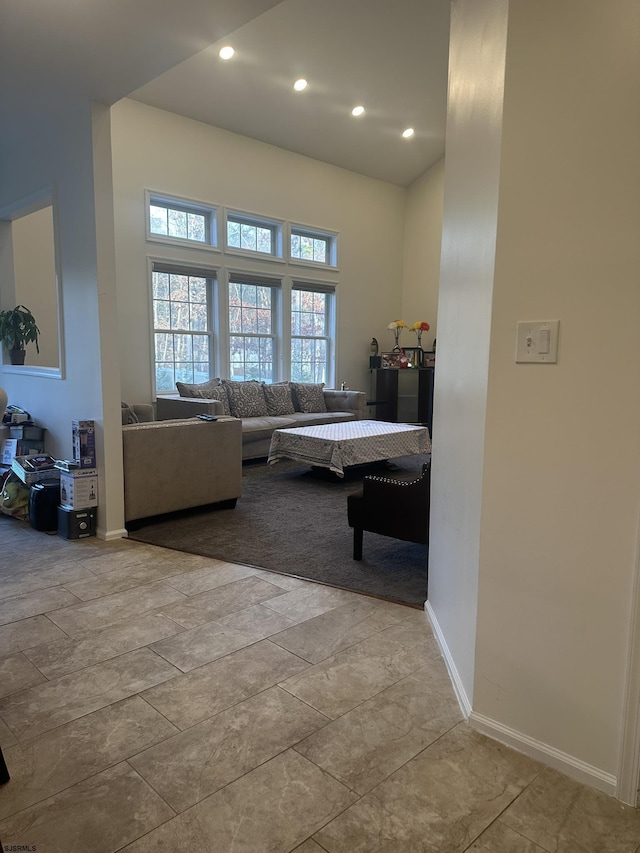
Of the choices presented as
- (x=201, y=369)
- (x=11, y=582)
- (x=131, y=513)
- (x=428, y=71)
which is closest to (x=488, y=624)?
(x=11, y=582)

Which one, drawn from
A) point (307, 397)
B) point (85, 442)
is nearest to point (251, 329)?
point (307, 397)

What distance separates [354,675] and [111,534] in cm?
219

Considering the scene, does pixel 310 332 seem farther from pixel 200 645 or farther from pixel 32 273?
pixel 200 645

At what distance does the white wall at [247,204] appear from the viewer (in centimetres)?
593

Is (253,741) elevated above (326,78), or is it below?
below

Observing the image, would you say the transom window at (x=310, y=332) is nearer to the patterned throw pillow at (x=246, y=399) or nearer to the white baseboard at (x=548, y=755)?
the patterned throw pillow at (x=246, y=399)

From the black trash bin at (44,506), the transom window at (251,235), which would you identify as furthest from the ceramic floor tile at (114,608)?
the transom window at (251,235)

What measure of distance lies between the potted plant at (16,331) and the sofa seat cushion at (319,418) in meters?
2.78

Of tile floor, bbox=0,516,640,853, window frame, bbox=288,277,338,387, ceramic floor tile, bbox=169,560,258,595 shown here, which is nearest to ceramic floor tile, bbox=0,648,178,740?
tile floor, bbox=0,516,640,853

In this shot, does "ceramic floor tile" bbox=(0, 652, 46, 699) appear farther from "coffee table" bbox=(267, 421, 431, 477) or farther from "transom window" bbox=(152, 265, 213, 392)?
"transom window" bbox=(152, 265, 213, 392)

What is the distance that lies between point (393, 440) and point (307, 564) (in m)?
2.14

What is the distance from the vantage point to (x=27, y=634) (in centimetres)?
240

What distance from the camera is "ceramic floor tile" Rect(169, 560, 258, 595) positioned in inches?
114

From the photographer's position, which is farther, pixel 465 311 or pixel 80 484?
pixel 80 484
